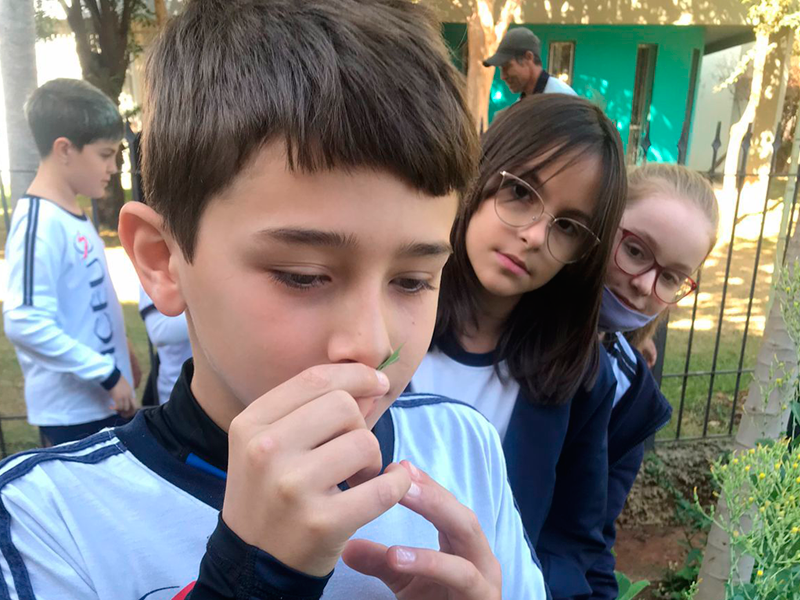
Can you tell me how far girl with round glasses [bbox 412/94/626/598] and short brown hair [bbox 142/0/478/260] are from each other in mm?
740

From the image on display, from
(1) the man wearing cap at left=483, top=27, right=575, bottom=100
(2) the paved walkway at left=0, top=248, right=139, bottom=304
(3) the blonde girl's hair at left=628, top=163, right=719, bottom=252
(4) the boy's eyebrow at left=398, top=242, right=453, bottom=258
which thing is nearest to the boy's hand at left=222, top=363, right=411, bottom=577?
(4) the boy's eyebrow at left=398, top=242, right=453, bottom=258

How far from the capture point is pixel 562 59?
1492 cm

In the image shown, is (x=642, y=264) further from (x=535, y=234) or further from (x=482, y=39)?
(x=482, y=39)

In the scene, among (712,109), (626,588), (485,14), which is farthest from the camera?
(712,109)

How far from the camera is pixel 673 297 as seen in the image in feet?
7.25

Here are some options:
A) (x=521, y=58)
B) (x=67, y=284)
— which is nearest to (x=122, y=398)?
(x=67, y=284)

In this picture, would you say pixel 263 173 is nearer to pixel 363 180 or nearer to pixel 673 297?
pixel 363 180

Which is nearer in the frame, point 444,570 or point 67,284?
point 444,570

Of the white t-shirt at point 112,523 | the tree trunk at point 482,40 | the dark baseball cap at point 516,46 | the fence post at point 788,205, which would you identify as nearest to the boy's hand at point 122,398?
the white t-shirt at point 112,523

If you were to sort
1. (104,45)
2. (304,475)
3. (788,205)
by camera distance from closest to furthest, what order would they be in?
1. (304,475)
2. (788,205)
3. (104,45)

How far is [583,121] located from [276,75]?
1.16 meters

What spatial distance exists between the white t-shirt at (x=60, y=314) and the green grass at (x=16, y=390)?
164 cm

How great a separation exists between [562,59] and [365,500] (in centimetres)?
1595

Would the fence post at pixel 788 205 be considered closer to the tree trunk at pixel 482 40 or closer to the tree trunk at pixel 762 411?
the tree trunk at pixel 762 411
